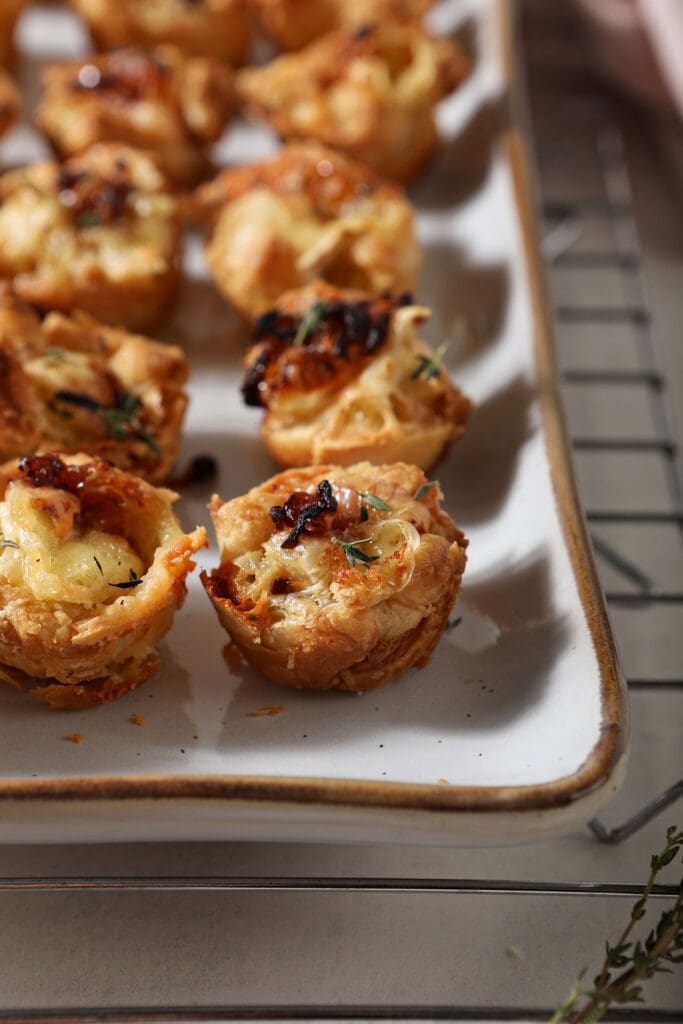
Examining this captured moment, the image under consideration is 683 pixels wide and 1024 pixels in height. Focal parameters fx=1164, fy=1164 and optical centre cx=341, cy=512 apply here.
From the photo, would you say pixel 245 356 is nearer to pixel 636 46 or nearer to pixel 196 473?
pixel 196 473

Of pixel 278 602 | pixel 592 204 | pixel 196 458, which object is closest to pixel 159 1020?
pixel 278 602

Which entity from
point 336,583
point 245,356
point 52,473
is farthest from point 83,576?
point 245,356

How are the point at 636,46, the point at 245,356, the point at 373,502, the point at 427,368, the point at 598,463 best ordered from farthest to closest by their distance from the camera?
the point at 636,46, the point at 598,463, the point at 245,356, the point at 427,368, the point at 373,502

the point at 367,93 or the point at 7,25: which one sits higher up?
the point at 7,25

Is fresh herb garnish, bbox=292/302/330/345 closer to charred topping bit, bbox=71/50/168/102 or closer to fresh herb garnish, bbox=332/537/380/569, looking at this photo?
fresh herb garnish, bbox=332/537/380/569

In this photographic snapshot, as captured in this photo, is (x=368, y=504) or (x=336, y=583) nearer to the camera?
(x=336, y=583)

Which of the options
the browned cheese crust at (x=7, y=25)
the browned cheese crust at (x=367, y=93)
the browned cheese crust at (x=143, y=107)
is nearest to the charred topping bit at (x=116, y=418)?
the browned cheese crust at (x=143, y=107)
